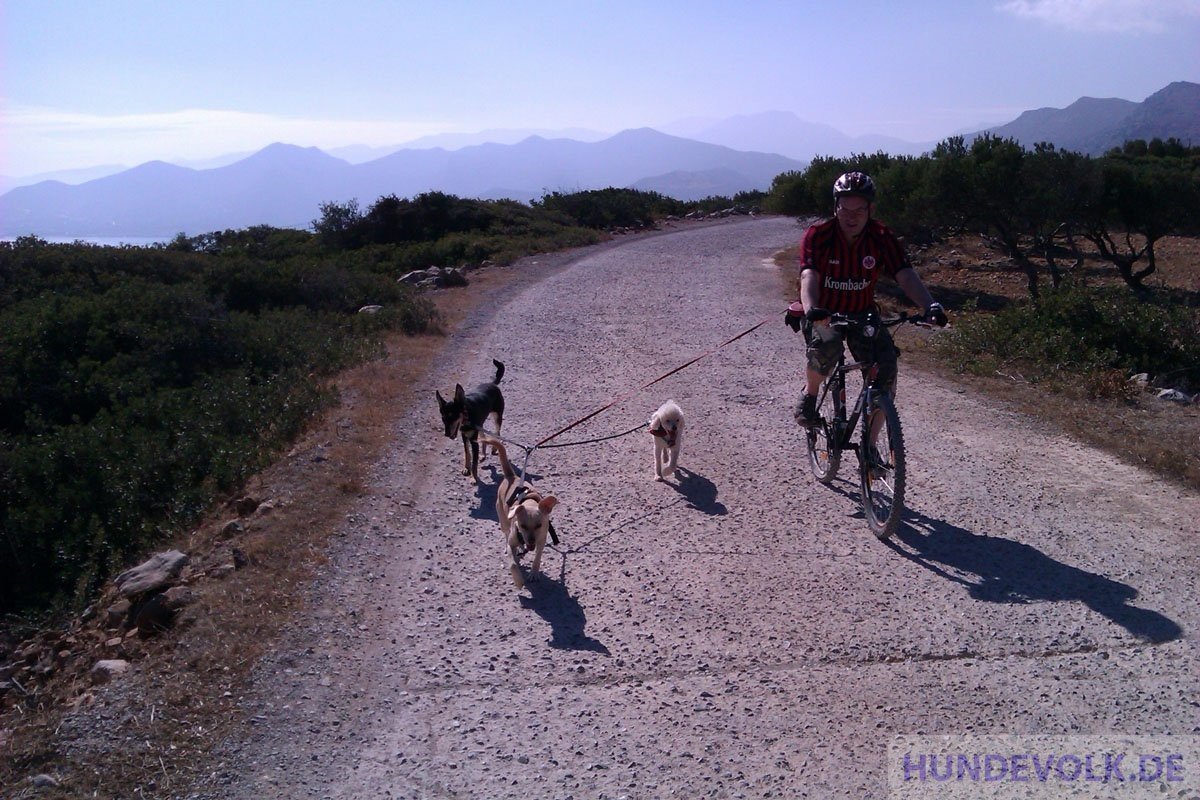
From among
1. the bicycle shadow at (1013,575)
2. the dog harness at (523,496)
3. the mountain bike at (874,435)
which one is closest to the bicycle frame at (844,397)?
the mountain bike at (874,435)

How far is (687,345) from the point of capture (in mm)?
11586

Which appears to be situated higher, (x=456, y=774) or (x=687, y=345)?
(x=687, y=345)

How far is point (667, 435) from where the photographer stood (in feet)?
20.5

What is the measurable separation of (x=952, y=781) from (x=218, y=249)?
26.8m

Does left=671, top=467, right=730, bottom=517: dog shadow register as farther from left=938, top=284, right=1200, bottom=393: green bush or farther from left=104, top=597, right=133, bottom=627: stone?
left=938, top=284, right=1200, bottom=393: green bush

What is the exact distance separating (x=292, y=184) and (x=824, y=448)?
305 ft

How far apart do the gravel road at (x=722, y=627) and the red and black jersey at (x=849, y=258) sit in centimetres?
144

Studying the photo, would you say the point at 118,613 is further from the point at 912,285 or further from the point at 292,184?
the point at 292,184

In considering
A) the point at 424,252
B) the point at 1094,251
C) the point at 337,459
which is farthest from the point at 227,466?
the point at 1094,251

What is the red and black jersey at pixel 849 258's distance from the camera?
547 cm

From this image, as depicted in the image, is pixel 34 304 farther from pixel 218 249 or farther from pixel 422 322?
pixel 218 249

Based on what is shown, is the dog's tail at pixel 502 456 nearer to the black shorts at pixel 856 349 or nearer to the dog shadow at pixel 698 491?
the dog shadow at pixel 698 491

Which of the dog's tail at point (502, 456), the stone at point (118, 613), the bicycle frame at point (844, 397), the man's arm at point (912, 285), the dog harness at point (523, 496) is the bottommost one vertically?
the stone at point (118, 613)

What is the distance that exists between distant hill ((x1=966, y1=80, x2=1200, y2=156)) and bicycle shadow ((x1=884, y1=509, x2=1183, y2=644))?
70.8m
